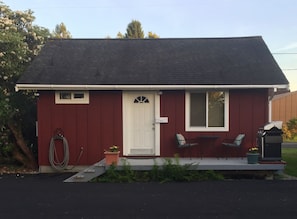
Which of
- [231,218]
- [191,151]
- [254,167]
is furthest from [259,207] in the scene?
[191,151]

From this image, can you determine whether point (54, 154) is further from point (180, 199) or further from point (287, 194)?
point (287, 194)

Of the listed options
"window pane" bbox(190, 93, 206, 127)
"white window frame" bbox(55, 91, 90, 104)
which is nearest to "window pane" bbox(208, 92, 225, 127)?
"window pane" bbox(190, 93, 206, 127)

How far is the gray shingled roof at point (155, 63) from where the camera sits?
1054 centimetres

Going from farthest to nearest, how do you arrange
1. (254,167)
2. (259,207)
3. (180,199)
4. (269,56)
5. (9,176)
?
1. (269,56)
2. (9,176)
3. (254,167)
4. (180,199)
5. (259,207)

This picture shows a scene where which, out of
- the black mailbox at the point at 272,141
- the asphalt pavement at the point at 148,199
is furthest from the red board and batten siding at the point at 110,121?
the asphalt pavement at the point at 148,199

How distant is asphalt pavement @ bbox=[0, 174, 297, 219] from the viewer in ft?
20.4

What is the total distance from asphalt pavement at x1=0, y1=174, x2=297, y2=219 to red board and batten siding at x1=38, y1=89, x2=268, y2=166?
176 cm

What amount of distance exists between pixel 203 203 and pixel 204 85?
4.34 metres

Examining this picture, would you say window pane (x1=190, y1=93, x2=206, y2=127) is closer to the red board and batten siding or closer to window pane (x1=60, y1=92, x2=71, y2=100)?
the red board and batten siding

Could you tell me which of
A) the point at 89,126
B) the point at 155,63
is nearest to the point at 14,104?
the point at 89,126

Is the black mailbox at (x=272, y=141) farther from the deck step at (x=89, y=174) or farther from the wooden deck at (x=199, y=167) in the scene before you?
the deck step at (x=89, y=174)

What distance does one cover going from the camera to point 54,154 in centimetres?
1076

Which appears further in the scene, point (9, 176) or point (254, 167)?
point (9, 176)

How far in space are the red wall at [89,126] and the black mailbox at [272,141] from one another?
168 inches
